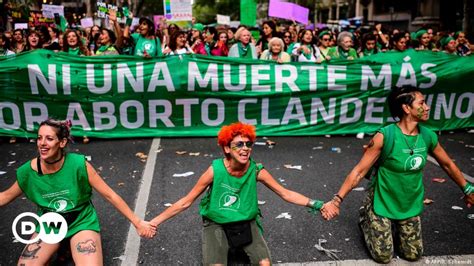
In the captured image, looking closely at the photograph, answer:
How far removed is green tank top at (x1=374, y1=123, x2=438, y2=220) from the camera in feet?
11.4

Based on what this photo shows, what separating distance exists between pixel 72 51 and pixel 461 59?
24.5ft

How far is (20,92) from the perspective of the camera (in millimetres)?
7277

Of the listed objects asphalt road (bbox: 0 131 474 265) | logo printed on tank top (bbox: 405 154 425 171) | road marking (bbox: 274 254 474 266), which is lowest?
road marking (bbox: 274 254 474 266)

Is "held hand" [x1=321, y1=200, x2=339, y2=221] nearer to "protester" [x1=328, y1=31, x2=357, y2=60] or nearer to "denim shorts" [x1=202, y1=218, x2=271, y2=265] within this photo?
"denim shorts" [x1=202, y1=218, x2=271, y2=265]

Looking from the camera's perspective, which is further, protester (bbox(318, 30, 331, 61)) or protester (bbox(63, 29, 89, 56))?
protester (bbox(318, 30, 331, 61))

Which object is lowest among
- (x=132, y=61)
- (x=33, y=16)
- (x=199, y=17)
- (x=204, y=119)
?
(x=204, y=119)

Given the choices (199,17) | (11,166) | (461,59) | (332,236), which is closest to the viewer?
(332,236)

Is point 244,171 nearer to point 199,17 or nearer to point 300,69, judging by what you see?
point 300,69

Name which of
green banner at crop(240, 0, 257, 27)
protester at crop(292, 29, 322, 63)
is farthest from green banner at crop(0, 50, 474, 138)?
green banner at crop(240, 0, 257, 27)

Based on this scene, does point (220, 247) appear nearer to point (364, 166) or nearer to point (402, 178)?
point (364, 166)

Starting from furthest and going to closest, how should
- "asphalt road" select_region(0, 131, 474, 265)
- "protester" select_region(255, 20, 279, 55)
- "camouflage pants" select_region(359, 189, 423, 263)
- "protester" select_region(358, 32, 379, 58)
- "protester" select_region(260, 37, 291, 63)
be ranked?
"protester" select_region(255, 20, 279, 55) → "protester" select_region(358, 32, 379, 58) → "protester" select_region(260, 37, 291, 63) → "asphalt road" select_region(0, 131, 474, 265) → "camouflage pants" select_region(359, 189, 423, 263)

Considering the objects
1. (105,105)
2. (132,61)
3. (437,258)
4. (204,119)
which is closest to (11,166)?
(105,105)

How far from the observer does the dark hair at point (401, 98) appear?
3.55 metres

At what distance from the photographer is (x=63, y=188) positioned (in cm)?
309
